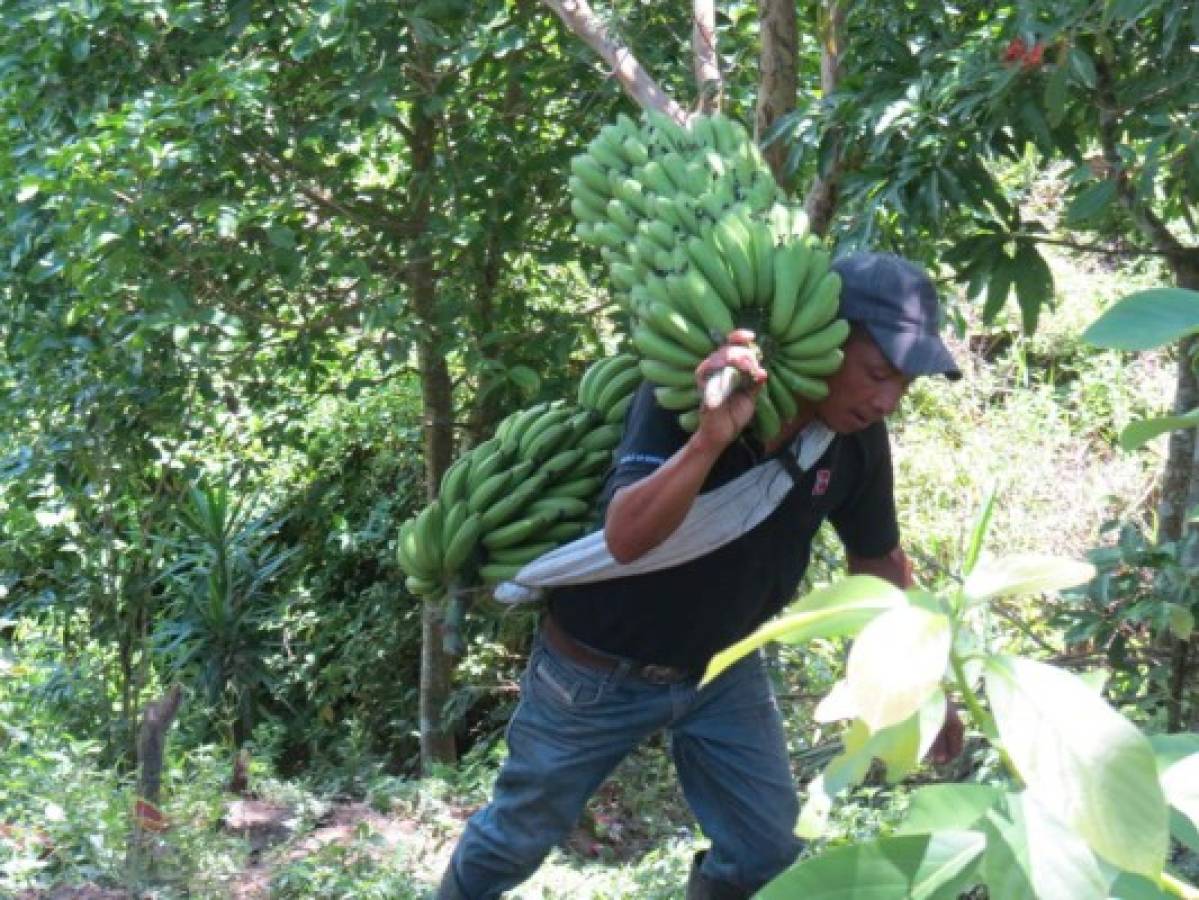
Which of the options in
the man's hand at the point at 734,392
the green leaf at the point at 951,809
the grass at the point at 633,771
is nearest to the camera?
the green leaf at the point at 951,809

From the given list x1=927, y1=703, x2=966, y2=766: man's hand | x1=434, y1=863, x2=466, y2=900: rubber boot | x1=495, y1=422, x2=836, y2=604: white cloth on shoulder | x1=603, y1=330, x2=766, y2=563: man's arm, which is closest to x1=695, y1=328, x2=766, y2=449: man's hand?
x1=603, y1=330, x2=766, y2=563: man's arm

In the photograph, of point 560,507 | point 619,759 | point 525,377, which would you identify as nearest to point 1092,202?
point 560,507

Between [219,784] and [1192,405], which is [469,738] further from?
[1192,405]

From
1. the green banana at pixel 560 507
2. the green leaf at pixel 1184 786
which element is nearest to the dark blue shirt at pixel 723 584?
the green banana at pixel 560 507

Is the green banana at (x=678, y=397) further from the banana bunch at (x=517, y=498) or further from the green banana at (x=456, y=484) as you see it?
the green banana at (x=456, y=484)

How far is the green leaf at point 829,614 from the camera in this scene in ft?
2.49

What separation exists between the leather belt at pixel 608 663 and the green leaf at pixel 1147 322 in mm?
2118

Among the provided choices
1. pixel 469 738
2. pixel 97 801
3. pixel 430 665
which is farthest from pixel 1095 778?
pixel 469 738

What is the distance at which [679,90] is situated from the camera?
4789 mm

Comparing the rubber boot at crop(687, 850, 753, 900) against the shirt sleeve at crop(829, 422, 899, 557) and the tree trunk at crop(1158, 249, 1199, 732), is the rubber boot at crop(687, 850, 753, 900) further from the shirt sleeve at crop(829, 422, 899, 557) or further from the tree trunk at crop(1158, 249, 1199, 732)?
the tree trunk at crop(1158, 249, 1199, 732)

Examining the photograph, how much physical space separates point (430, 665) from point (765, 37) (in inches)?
114

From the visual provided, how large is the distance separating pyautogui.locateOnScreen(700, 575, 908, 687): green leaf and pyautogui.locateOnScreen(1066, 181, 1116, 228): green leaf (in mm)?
2583

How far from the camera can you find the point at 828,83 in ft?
13.1

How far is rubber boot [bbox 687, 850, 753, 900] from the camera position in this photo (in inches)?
126
